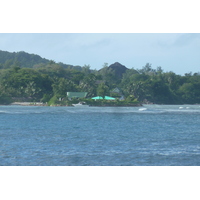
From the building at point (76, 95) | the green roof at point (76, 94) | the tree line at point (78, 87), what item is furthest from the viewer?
the tree line at point (78, 87)

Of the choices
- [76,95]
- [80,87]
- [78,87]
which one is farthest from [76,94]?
[80,87]

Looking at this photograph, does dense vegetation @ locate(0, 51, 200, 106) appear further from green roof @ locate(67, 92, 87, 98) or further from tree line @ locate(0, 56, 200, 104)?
green roof @ locate(67, 92, 87, 98)

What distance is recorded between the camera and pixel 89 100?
118m

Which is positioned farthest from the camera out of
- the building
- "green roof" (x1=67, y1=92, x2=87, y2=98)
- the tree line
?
the tree line

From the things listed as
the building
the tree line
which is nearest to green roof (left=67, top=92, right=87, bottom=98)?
the building

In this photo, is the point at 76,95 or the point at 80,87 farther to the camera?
the point at 80,87

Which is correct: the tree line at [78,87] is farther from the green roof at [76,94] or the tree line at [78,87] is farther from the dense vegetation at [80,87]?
the green roof at [76,94]

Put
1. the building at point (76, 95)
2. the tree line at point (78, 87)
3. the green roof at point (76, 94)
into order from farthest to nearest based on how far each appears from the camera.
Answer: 1. the tree line at point (78, 87)
2. the green roof at point (76, 94)
3. the building at point (76, 95)

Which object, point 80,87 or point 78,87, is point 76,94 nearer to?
point 78,87

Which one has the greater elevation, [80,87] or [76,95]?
[80,87]

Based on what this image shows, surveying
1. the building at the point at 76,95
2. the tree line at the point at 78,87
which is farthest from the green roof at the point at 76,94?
the tree line at the point at 78,87
